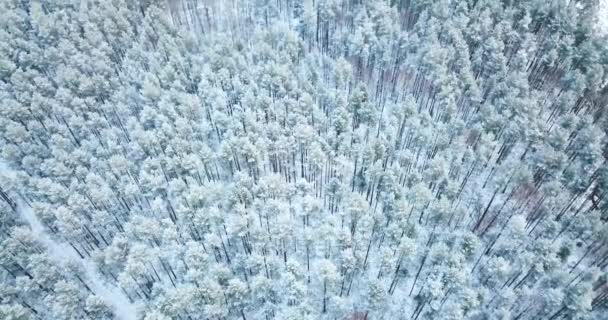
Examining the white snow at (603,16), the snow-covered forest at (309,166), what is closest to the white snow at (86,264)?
the snow-covered forest at (309,166)

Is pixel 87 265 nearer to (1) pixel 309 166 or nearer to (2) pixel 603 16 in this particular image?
(1) pixel 309 166

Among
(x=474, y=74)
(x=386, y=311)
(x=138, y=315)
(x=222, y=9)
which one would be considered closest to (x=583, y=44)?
(x=474, y=74)

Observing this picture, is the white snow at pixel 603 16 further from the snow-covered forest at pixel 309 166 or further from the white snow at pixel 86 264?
the white snow at pixel 86 264

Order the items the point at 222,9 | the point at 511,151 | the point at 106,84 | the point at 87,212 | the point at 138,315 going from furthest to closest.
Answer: the point at 222,9, the point at 106,84, the point at 511,151, the point at 87,212, the point at 138,315

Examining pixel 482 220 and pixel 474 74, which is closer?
pixel 482 220

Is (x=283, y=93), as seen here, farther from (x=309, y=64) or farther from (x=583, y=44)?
(x=583, y=44)

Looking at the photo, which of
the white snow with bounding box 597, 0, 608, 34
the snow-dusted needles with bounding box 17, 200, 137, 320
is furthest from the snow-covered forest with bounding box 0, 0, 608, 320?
the white snow with bounding box 597, 0, 608, 34
